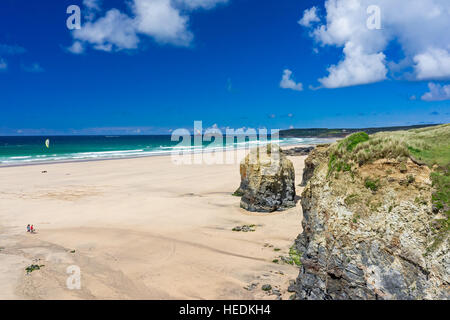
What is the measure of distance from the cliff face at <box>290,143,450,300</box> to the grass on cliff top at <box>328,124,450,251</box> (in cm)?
A: 10

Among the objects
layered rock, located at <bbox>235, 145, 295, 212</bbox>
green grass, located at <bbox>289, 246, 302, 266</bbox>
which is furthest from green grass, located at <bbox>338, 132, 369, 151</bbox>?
layered rock, located at <bbox>235, 145, 295, 212</bbox>

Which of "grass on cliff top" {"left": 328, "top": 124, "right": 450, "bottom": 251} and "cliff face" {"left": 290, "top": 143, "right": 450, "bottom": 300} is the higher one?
"grass on cliff top" {"left": 328, "top": 124, "right": 450, "bottom": 251}

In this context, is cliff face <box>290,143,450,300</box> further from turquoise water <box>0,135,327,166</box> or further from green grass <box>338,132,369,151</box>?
turquoise water <box>0,135,327,166</box>

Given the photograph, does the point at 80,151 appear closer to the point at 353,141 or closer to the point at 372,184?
the point at 353,141

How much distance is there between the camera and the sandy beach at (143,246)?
A: 25.9 ft

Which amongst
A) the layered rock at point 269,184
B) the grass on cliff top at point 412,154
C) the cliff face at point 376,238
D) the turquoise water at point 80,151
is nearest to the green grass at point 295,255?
the cliff face at point 376,238

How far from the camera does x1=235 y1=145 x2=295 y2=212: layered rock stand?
47.1ft

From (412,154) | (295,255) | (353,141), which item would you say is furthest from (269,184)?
(412,154)

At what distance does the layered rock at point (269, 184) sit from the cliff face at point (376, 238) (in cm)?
763

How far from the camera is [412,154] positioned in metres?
5.91

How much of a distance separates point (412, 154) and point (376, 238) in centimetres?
194

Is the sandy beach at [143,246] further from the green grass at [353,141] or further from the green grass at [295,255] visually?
the green grass at [353,141]
